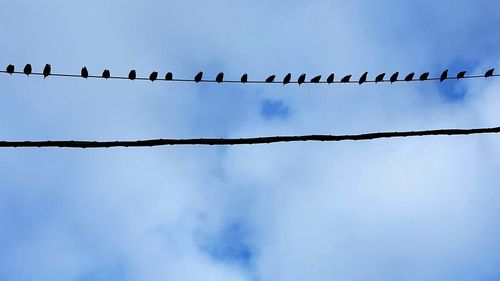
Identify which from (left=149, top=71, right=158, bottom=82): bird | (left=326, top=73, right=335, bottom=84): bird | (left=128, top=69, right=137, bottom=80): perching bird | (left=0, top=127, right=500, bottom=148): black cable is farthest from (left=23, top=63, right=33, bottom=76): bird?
(left=0, top=127, right=500, bottom=148): black cable

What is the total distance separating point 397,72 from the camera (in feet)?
72.9

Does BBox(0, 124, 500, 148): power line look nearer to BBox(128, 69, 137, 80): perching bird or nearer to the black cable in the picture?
the black cable

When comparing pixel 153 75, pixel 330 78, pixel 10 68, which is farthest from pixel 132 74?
pixel 330 78

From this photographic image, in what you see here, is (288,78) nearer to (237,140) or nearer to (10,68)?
(10,68)

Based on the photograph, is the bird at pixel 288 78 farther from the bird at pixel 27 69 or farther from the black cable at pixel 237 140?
the black cable at pixel 237 140

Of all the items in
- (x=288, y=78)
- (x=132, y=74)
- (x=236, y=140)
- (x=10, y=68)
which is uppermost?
(x=288, y=78)

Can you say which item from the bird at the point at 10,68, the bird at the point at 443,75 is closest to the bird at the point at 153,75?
the bird at the point at 10,68

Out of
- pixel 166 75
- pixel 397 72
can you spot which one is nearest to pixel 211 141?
pixel 166 75

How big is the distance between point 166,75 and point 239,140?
42.4 ft

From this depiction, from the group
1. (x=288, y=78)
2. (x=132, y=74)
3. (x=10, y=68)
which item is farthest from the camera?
(x=288, y=78)

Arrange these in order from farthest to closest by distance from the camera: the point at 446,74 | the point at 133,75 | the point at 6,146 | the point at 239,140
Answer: the point at 446,74, the point at 133,75, the point at 239,140, the point at 6,146

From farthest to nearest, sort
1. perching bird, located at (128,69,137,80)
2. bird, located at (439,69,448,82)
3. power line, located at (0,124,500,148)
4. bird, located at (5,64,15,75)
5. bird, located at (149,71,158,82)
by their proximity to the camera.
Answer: bird, located at (439,69,448,82) → bird, located at (149,71,158,82) → perching bird, located at (128,69,137,80) → bird, located at (5,64,15,75) → power line, located at (0,124,500,148)

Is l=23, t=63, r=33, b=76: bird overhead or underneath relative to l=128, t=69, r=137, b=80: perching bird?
underneath

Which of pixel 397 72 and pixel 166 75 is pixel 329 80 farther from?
pixel 166 75
